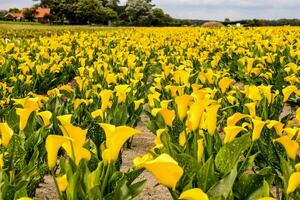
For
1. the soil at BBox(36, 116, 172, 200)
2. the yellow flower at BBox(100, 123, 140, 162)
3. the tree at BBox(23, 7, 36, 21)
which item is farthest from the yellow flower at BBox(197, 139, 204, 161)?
the tree at BBox(23, 7, 36, 21)

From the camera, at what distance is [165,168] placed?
1.58 m

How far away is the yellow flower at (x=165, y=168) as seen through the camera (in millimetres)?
1530

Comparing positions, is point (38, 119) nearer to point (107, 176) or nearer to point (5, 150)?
point (5, 150)

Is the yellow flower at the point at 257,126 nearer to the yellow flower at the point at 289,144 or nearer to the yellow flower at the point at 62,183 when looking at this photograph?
the yellow flower at the point at 289,144

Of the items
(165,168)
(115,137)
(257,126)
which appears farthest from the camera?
(257,126)

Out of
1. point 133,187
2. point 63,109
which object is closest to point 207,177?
point 133,187

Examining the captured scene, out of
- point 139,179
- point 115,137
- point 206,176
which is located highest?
point 115,137

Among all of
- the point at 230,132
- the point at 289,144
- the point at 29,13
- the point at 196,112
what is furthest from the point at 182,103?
the point at 29,13

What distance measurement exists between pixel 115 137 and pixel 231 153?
0.81 meters

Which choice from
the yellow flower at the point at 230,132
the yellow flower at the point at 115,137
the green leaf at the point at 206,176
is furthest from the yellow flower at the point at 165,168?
the yellow flower at the point at 230,132

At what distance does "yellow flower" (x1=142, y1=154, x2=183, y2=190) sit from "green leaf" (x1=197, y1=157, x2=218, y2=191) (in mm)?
690

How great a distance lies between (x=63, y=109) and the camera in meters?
4.52

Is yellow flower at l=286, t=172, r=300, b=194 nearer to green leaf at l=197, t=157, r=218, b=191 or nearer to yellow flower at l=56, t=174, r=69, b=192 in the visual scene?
green leaf at l=197, t=157, r=218, b=191

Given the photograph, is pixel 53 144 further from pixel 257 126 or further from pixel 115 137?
pixel 257 126
